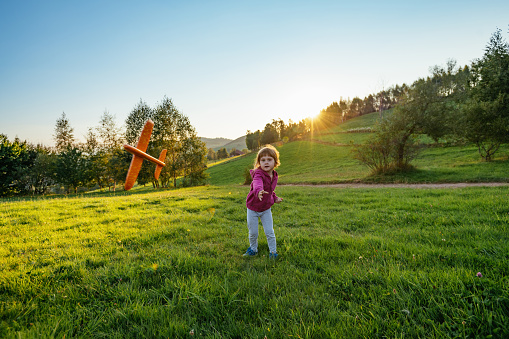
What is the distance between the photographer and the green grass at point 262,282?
2070 mm

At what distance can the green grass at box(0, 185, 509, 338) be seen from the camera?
Result: 6.79 feet

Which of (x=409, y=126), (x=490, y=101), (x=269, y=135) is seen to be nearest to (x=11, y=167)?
(x=409, y=126)

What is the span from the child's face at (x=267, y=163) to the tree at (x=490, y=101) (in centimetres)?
2202

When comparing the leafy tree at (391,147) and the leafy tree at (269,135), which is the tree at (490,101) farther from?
the leafy tree at (269,135)

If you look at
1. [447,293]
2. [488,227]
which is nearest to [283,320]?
[447,293]

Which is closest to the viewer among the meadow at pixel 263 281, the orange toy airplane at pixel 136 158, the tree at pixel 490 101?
the meadow at pixel 263 281

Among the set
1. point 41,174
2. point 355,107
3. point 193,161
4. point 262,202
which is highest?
point 355,107

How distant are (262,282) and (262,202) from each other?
1556 mm

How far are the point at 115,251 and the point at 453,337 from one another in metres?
5.18

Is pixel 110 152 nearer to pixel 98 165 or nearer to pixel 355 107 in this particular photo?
pixel 98 165

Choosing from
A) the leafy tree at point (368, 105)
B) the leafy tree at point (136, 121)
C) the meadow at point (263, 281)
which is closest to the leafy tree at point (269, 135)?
the leafy tree at point (368, 105)

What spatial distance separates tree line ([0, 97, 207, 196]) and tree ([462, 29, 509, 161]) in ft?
101

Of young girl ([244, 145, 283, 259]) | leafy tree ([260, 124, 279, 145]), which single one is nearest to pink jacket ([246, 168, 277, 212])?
young girl ([244, 145, 283, 259])

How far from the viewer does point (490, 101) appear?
1688cm
